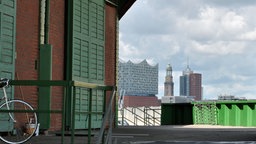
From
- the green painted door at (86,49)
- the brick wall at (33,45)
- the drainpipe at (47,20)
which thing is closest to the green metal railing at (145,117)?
the green painted door at (86,49)

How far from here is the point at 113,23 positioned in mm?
17000

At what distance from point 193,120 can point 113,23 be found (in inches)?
471

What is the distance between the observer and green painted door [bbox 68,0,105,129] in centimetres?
1420

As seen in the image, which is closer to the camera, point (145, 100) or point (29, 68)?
point (29, 68)

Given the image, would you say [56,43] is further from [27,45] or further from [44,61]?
[27,45]

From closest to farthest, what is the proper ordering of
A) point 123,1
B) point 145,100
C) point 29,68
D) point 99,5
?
point 29,68, point 99,5, point 123,1, point 145,100

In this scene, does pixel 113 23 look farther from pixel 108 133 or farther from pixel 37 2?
pixel 108 133

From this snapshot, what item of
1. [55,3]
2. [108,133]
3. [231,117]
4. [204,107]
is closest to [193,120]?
[204,107]

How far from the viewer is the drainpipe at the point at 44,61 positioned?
12766 mm

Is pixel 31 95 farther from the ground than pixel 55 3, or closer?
closer

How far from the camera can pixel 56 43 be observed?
13586mm

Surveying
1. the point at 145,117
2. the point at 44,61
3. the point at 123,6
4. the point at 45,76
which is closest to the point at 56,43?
the point at 44,61

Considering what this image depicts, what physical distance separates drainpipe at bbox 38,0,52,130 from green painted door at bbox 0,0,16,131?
4.34ft

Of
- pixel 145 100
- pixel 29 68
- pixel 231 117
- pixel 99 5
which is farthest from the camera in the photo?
pixel 145 100
